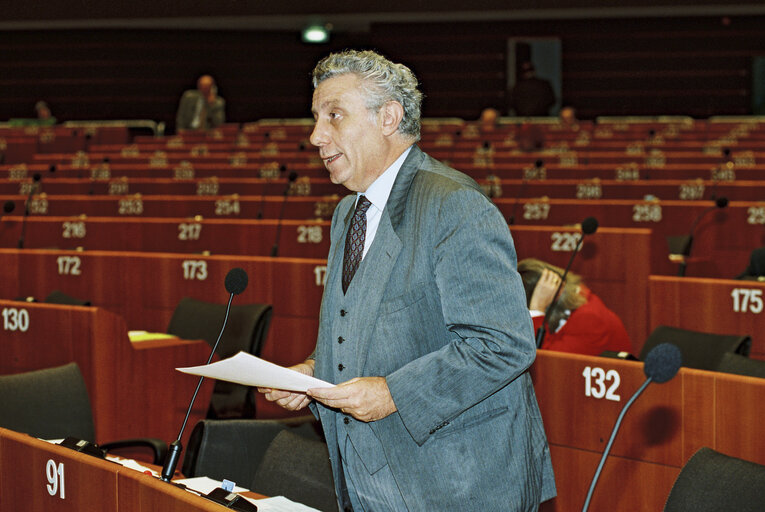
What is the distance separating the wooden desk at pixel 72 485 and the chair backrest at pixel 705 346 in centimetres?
211

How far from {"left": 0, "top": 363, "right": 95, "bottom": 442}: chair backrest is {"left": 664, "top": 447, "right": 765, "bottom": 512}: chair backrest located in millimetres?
2010

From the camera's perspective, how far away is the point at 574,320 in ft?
12.3

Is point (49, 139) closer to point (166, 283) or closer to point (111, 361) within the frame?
point (166, 283)

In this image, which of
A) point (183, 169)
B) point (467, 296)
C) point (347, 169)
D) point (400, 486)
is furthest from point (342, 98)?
point (183, 169)

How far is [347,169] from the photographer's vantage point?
1743mm

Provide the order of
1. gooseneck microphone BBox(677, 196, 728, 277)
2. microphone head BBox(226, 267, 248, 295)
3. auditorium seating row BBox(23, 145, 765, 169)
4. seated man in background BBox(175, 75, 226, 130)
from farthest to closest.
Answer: seated man in background BBox(175, 75, 226, 130), auditorium seating row BBox(23, 145, 765, 169), gooseneck microphone BBox(677, 196, 728, 277), microphone head BBox(226, 267, 248, 295)

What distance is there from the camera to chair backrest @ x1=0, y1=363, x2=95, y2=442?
308 cm

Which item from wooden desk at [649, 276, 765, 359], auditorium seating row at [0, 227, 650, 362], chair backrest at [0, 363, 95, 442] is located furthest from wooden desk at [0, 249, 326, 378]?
chair backrest at [0, 363, 95, 442]

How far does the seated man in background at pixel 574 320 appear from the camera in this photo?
372 cm

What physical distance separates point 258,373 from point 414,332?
10.5 inches

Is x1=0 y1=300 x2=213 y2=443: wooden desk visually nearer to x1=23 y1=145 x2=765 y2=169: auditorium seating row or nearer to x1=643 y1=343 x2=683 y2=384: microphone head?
x1=643 y1=343 x2=683 y2=384: microphone head

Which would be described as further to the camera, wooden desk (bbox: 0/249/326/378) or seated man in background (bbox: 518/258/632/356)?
wooden desk (bbox: 0/249/326/378)

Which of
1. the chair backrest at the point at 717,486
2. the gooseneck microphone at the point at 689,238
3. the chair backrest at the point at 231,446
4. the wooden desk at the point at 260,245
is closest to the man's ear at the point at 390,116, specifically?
the chair backrest at the point at 717,486

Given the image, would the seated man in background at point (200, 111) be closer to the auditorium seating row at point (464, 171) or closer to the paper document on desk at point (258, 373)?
the auditorium seating row at point (464, 171)
